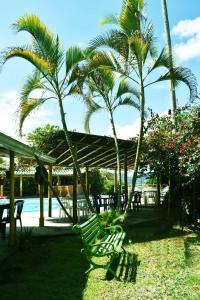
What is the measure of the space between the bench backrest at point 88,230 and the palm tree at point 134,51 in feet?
13.0

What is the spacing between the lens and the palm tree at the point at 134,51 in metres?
10.2

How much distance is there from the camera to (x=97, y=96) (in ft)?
42.3

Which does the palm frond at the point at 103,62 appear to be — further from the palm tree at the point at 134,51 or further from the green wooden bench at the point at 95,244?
the green wooden bench at the point at 95,244

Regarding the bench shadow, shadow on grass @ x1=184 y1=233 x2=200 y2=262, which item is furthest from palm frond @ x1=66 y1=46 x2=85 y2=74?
shadow on grass @ x1=184 y1=233 x2=200 y2=262

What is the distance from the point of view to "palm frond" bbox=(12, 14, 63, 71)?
32.4 feet

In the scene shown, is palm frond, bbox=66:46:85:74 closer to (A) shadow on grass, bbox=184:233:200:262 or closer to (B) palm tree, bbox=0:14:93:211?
(B) palm tree, bbox=0:14:93:211

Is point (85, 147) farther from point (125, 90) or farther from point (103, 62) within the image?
point (103, 62)

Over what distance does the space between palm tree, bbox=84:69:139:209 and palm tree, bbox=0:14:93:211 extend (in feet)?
4.18

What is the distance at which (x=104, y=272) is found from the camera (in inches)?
271

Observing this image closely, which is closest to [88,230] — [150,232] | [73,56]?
[150,232]

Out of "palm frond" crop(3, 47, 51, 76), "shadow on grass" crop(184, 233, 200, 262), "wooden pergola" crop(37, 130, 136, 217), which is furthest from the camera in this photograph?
"wooden pergola" crop(37, 130, 136, 217)

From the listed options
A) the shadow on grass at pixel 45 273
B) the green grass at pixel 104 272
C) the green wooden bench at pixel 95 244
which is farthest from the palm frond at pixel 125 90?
the green wooden bench at pixel 95 244

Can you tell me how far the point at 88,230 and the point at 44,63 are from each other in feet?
16.3

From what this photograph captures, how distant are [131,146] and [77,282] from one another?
8.33 meters
